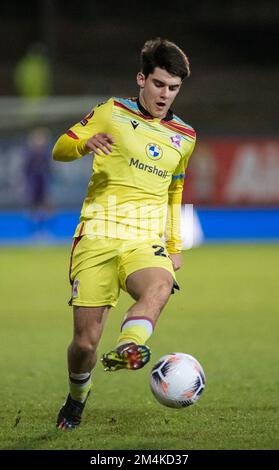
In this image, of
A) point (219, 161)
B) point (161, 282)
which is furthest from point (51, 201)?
point (161, 282)

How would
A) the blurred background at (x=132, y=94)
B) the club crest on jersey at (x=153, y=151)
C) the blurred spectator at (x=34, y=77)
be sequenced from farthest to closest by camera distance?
the blurred spectator at (x=34, y=77) → the blurred background at (x=132, y=94) → the club crest on jersey at (x=153, y=151)

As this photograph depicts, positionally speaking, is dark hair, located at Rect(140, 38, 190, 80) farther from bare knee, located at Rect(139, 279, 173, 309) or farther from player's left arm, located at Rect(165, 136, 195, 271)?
bare knee, located at Rect(139, 279, 173, 309)

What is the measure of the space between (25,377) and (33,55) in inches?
995

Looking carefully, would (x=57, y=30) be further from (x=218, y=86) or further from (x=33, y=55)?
(x=218, y=86)

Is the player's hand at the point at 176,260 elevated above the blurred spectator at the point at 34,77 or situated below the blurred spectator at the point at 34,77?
above

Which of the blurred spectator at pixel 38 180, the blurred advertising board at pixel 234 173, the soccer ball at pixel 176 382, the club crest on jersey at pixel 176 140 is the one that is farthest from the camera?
the blurred advertising board at pixel 234 173

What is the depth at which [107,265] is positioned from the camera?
5.91 metres

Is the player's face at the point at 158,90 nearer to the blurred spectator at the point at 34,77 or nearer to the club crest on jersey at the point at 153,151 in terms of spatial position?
the club crest on jersey at the point at 153,151

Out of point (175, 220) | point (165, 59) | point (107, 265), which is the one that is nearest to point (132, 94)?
point (175, 220)

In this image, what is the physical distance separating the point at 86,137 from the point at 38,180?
17.3m

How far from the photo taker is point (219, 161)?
24.6 m

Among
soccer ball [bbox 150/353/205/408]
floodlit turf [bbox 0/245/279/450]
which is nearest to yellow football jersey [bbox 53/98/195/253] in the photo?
soccer ball [bbox 150/353/205/408]

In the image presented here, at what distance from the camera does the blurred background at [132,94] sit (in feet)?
77.7

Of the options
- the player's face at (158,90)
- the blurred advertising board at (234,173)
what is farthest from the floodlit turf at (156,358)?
the blurred advertising board at (234,173)
